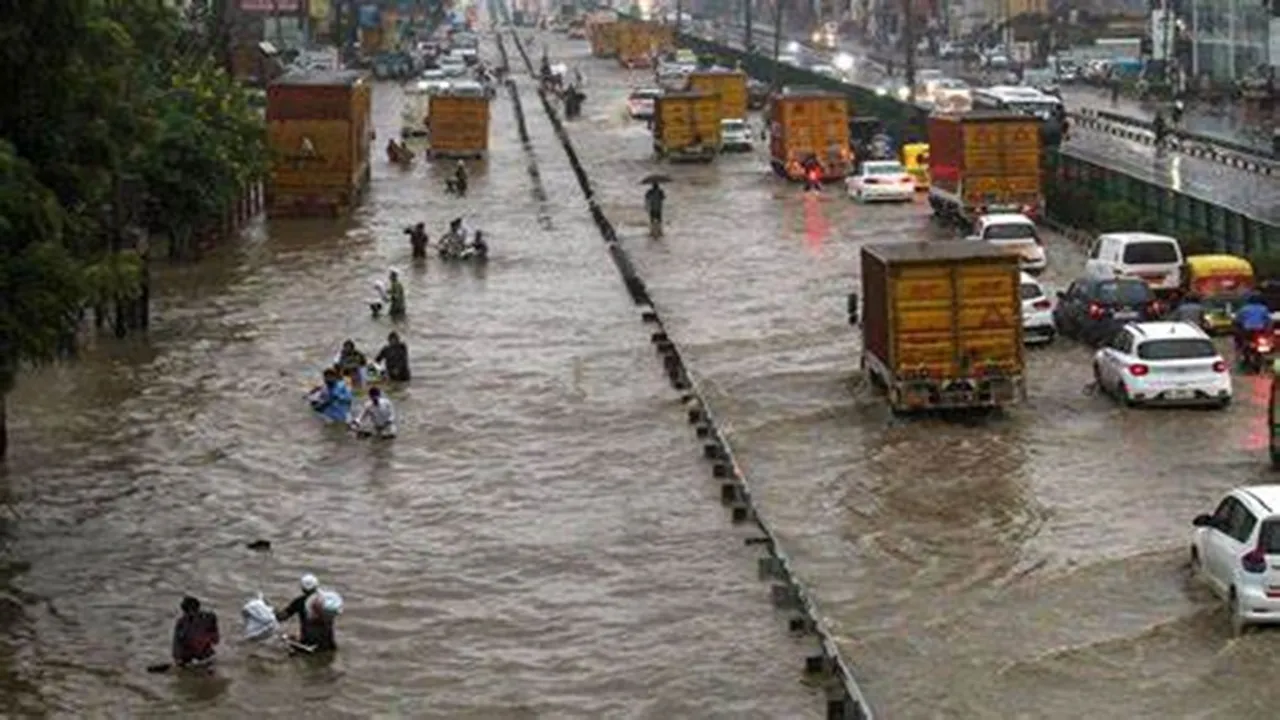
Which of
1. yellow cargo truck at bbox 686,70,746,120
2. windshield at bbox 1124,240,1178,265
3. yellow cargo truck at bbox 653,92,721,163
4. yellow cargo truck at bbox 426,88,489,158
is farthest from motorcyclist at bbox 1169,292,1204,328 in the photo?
yellow cargo truck at bbox 686,70,746,120

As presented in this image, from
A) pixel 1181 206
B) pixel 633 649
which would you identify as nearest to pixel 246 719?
pixel 633 649

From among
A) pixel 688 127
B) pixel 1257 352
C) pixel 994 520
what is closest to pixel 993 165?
pixel 1257 352

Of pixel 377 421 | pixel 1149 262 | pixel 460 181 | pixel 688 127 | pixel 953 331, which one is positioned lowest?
pixel 377 421

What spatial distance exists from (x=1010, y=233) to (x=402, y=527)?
75.3ft

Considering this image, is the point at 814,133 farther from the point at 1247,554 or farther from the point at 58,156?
the point at 1247,554

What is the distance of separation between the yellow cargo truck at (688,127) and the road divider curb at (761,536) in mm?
29531

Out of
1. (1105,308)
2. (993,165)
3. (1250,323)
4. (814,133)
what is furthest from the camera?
(814,133)

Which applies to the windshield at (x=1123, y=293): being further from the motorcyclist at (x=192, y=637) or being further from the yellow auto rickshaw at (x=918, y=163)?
the yellow auto rickshaw at (x=918, y=163)

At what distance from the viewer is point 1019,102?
249 feet

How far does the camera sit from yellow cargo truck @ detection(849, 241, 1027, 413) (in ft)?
98.9

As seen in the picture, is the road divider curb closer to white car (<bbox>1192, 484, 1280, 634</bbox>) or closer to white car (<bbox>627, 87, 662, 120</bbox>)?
white car (<bbox>1192, 484, 1280, 634</bbox>)

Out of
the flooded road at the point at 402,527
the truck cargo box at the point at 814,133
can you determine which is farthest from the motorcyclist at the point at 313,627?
the truck cargo box at the point at 814,133

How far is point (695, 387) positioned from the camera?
33.8 m

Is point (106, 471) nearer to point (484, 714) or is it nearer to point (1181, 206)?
point (484, 714)
